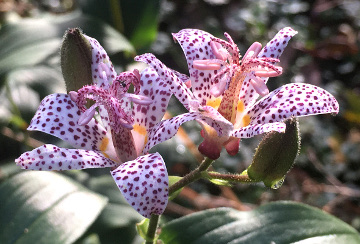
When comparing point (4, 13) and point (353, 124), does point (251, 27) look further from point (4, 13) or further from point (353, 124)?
point (4, 13)

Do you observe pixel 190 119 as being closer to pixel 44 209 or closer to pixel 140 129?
pixel 140 129

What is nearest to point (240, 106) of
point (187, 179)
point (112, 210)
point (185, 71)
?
point (187, 179)

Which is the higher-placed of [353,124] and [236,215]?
[236,215]

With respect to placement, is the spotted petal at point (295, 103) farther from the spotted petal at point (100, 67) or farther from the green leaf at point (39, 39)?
the green leaf at point (39, 39)

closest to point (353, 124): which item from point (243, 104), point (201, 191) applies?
point (201, 191)

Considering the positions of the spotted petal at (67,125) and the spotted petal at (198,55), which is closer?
the spotted petal at (67,125)

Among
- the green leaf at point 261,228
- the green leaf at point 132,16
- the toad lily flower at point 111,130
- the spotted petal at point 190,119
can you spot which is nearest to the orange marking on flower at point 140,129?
the toad lily flower at point 111,130
